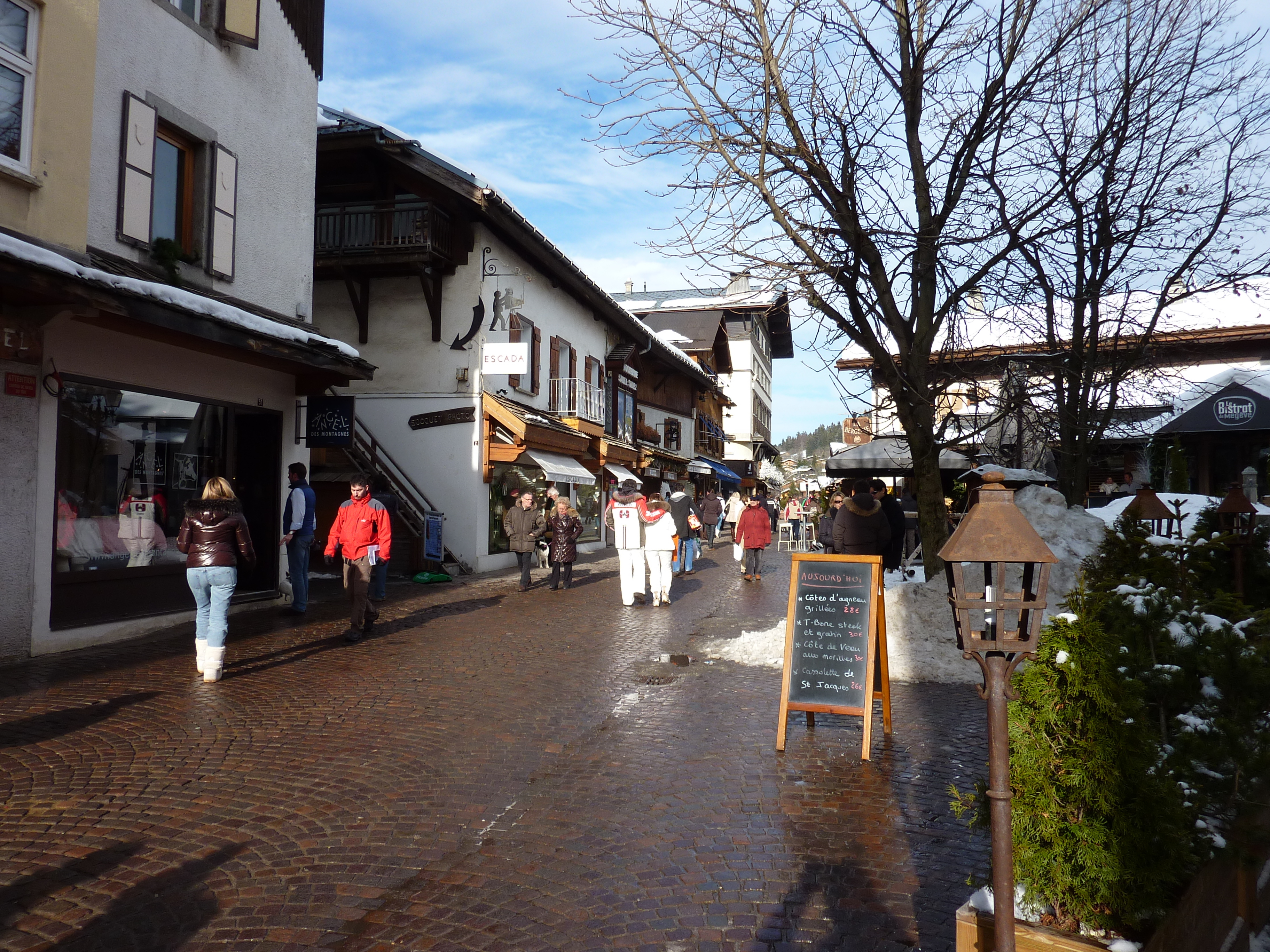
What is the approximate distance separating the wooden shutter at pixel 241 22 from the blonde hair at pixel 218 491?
21.2ft

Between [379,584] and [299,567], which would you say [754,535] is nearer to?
[379,584]

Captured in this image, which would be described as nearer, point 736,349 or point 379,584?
point 379,584

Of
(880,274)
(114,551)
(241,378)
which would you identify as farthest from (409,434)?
(880,274)

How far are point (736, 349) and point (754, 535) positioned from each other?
4216 centimetres

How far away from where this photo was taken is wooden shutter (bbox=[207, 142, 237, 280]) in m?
11.1

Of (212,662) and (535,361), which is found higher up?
(535,361)

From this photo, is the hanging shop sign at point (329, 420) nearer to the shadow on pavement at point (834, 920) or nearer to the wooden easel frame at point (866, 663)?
the wooden easel frame at point (866, 663)

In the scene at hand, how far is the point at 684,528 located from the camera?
1736cm

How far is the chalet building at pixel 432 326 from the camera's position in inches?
680

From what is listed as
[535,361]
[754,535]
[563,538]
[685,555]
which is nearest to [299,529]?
[563,538]

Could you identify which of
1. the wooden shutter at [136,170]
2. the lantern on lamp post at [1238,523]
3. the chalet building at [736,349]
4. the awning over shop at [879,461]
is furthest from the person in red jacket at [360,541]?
the chalet building at [736,349]

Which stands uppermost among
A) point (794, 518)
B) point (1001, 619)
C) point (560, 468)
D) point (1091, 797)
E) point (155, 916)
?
point (560, 468)

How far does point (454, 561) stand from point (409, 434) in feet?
9.11

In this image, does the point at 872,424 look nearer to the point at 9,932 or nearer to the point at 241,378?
the point at 241,378
